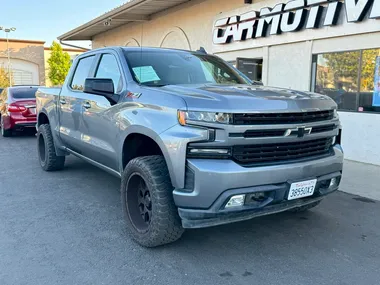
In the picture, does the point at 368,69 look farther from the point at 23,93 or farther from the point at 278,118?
the point at 23,93

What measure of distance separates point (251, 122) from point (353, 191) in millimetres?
3494

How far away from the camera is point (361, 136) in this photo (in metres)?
7.95

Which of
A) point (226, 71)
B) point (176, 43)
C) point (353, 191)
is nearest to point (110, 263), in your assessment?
point (226, 71)

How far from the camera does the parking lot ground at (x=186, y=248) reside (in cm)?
309

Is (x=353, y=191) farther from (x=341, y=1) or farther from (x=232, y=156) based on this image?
(x=341, y=1)

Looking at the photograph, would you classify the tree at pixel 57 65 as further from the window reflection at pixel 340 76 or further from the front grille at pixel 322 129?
the front grille at pixel 322 129

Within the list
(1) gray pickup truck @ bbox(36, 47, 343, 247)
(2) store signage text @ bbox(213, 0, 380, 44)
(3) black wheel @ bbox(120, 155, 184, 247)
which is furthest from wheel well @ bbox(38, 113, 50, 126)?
(2) store signage text @ bbox(213, 0, 380, 44)

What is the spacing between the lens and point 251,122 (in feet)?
10.1

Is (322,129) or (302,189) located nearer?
(302,189)

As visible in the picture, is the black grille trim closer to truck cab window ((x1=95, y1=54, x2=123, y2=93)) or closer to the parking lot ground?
the parking lot ground

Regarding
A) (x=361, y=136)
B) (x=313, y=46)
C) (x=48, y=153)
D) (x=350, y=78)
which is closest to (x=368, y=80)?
(x=350, y=78)

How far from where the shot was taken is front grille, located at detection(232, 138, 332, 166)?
3064 mm

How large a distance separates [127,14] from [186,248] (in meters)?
13.9

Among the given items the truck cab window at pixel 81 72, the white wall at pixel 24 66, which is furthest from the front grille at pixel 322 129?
the white wall at pixel 24 66
